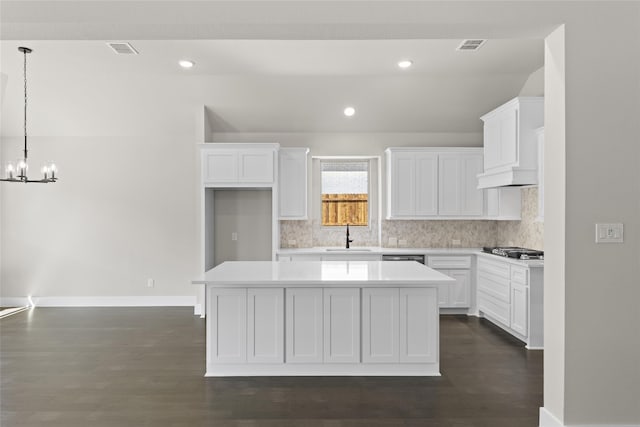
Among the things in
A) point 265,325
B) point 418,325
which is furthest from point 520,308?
point 265,325

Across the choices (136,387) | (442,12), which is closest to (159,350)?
(136,387)

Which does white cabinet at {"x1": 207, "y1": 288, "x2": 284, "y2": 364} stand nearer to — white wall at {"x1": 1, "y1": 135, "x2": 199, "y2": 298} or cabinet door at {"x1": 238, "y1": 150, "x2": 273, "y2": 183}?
cabinet door at {"x1": 238, "y1": 150, "x2": 273, "y2": 183}

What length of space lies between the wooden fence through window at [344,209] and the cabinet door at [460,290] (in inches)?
63.8

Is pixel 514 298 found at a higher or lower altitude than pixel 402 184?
lower

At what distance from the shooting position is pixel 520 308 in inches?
183

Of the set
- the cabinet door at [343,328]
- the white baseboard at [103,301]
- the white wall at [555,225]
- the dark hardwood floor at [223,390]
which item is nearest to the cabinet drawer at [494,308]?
the dark hardwood floor at [223,390]

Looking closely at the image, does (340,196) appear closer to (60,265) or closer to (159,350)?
(159,350)

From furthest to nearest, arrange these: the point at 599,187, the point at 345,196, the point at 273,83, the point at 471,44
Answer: the point at 345,196, the point at 273,83, the point at 471,44, the point at 599,187

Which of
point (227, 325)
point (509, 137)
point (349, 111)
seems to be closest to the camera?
point (227, 325)

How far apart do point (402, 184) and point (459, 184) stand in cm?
80

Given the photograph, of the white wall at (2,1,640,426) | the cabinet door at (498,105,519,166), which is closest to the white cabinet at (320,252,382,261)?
the cabinet door at (498,105,519,166)

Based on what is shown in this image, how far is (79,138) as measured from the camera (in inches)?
257

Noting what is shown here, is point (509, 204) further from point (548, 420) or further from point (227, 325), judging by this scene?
point (227, 325)

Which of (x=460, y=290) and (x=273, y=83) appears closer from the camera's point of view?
(x=273, y=83)
